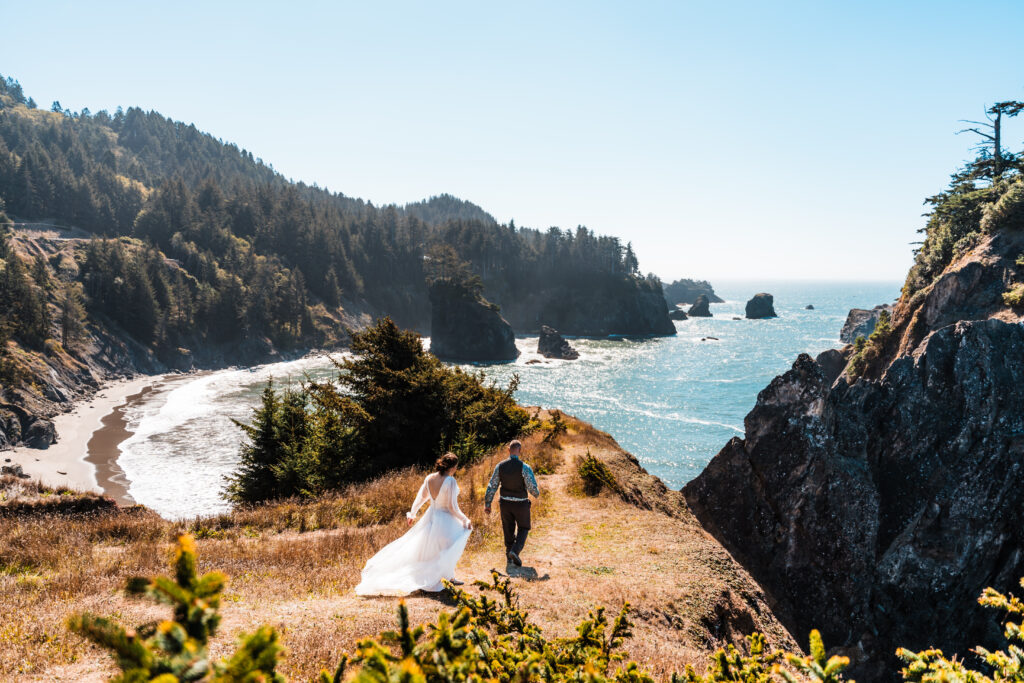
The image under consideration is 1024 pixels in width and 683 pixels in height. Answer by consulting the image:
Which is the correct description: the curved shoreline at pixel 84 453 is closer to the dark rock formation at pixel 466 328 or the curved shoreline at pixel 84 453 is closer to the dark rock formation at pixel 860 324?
the dark rock formation at pixel 466 328

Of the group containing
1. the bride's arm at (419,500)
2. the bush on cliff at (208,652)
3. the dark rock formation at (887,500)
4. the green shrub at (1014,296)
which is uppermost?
the green shrub at (1014,296)

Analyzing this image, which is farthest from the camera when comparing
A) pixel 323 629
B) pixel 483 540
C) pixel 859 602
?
pixel 859 602

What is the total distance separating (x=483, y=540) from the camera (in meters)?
10.9

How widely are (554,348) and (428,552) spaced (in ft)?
306

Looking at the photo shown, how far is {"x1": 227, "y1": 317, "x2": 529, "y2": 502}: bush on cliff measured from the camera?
17.7 m

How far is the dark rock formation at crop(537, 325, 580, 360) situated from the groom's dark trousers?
3488 inches

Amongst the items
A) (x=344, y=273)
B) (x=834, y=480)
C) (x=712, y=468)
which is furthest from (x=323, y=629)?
(x=344, y=273)

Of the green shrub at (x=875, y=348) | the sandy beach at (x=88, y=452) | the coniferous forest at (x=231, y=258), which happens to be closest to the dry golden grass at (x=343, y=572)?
the sandy beach at (x=88, y=452)

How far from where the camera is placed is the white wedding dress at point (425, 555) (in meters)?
7.61

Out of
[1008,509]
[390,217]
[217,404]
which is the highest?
[390,217]

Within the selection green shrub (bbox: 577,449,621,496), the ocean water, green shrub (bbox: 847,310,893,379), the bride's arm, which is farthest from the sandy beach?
green shrub (bbox: 847,310,893,379)

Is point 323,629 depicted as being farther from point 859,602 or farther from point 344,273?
point 344,273

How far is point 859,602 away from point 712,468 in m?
5.49

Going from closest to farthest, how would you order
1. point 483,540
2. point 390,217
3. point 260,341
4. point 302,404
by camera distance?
point 483,540 < point 302,404 < point 260,341 < point 390,217
